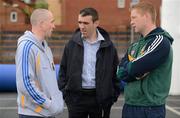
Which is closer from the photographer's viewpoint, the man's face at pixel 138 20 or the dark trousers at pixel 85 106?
the man's face at pixel 138 20

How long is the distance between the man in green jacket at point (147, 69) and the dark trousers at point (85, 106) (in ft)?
2.33

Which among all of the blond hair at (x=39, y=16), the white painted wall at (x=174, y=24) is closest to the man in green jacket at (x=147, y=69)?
the blond hair at (x=39, y=16)

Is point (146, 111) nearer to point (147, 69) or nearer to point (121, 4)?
point (147, 69)

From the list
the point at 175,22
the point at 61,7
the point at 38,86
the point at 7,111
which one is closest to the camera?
the point at 38,86

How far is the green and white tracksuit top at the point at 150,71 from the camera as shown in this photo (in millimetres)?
3744

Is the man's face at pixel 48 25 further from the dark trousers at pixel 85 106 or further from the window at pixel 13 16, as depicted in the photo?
the window at pixel 13 16

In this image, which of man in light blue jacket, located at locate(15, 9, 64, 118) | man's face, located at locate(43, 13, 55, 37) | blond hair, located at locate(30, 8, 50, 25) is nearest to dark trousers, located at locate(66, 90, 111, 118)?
man in light blue jacket, located at locate(15, 9, 64, 118)

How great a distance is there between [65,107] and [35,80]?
5.62m

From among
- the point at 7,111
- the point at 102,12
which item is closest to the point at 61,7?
the point at 102,12

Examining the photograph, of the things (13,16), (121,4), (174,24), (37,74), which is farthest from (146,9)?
(121,4)

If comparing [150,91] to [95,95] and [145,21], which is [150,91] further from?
[95,95]

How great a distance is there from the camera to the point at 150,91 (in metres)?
3.81

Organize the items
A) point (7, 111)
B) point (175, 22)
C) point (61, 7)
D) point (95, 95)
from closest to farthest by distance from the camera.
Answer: point (95, 95)
point (7, 111)
point (175, 22)
point (61, 7)

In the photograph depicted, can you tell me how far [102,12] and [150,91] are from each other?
1012 inches
